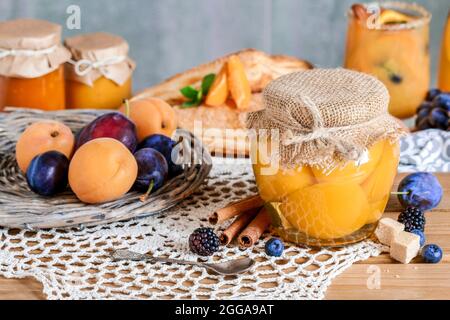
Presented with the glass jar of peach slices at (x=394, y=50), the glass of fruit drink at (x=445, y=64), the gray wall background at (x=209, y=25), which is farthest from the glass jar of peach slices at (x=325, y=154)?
the gray wall background at (x=209, y=25)

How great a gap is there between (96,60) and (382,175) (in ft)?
2.36

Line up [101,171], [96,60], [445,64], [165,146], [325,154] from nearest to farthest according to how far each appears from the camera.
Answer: [325,154]
[101,171]
[165,146]
[96,60]
[445,64]

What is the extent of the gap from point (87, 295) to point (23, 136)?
0.32 meters

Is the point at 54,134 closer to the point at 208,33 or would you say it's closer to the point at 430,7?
the point at 208,33

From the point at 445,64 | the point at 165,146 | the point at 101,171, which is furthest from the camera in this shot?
the point at 445,64

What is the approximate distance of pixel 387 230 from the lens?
0.94 metres

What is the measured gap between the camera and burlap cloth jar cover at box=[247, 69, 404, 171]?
2.83ft

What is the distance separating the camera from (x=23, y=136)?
1.06 metres

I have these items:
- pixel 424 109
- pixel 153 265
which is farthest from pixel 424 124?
pixel 153 265

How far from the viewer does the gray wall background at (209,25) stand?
6.60ft

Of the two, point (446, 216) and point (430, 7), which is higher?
point (430, 7)

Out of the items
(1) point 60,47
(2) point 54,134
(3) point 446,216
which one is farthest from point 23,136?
(3) point 446,216

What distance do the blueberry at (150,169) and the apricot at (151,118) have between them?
9 cm

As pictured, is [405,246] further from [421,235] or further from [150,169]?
[150,169]
